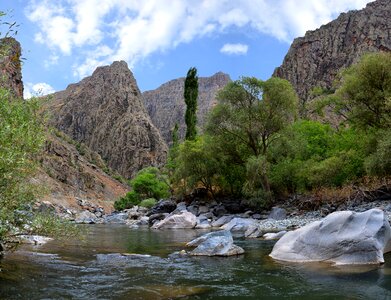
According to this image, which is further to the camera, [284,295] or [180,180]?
[180,180]

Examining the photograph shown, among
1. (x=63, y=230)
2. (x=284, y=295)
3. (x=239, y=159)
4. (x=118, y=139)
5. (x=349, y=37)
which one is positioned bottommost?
(x=284, y=295)

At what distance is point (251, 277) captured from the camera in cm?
1155

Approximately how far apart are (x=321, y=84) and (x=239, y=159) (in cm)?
9223

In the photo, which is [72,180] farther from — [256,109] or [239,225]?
[239,225]

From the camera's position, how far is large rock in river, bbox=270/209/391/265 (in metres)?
12.7

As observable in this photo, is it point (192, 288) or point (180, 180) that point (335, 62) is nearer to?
point (180, 180)

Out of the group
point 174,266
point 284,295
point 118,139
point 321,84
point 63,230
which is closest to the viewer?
point 284,295

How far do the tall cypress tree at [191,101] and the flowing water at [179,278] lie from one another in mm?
45958

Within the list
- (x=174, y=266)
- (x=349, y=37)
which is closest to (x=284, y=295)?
(x=174, y=266)

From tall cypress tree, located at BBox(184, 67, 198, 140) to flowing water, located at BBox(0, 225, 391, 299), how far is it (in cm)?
4596

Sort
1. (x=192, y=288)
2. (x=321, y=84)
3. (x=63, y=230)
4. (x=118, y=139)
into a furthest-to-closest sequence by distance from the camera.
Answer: (x=118, y=139) < (x=321, y=84) < (x=63, y=230) < (x=192, y=288)

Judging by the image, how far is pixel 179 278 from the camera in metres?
11.6

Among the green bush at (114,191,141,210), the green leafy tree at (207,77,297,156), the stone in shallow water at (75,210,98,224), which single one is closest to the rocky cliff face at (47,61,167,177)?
the green bush at (114,191,141,210)

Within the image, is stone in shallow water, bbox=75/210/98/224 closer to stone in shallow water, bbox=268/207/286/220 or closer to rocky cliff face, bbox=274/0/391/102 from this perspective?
stone in shallow water, bbox=268/207/286/220
